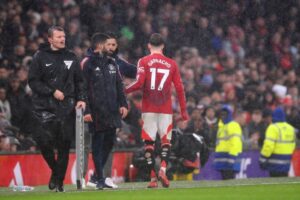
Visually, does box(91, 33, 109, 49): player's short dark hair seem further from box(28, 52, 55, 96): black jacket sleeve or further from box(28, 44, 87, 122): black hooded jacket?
box(28, 52, 55, 96): black jacket sleeve

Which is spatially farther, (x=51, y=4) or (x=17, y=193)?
(x=51, y=4)

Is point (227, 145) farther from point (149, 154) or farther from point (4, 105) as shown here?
point (149, 154)

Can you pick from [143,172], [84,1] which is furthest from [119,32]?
[143,172]

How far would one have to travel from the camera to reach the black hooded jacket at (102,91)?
49.6ft

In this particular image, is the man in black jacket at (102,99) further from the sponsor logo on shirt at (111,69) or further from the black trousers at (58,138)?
the black trousers at (58,138)

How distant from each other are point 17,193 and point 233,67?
1349cm

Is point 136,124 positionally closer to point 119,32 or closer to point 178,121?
point 178,121

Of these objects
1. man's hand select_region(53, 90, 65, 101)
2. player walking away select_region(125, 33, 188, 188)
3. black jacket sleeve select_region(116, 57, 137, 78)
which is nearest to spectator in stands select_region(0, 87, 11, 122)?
black jacket sleeve select_region(116, 57, 137, 78)

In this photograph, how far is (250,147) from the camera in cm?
2270

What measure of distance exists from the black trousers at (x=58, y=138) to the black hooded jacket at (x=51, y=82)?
90 mm

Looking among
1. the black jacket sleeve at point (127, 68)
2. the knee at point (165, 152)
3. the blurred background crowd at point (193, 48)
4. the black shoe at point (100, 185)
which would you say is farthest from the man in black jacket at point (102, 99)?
the blurred background crowd at point (193, 48)

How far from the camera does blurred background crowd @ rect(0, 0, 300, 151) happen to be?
20.7 meters

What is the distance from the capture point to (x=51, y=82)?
47.5ft

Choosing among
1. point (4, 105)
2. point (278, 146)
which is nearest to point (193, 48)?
point (278, 146)
